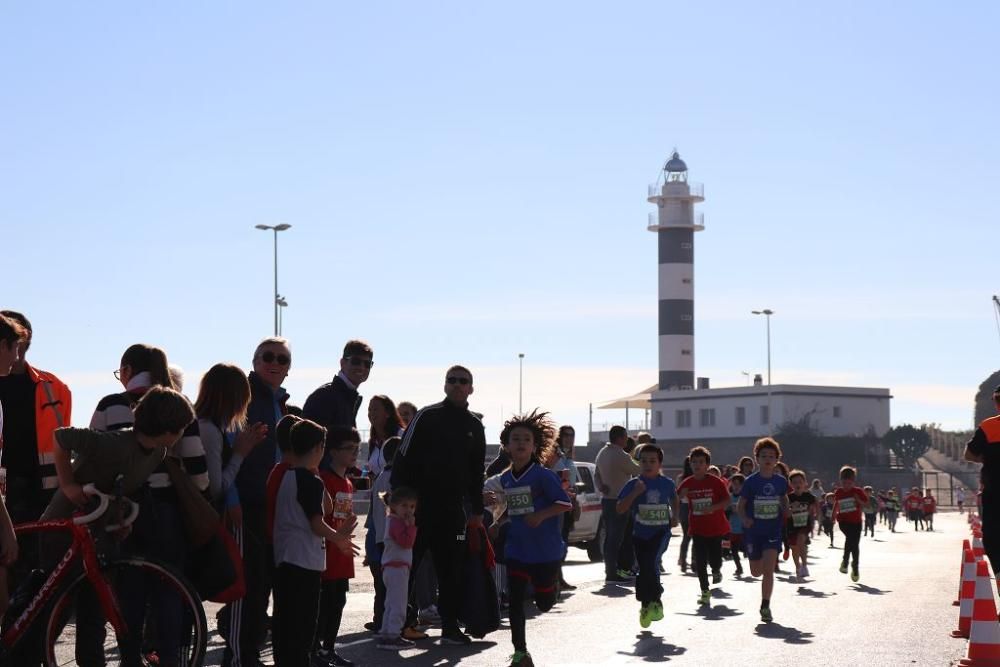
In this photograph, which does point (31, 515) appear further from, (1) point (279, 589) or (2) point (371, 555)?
(2) point (371, 555)

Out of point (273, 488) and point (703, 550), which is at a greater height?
point (273, 488)

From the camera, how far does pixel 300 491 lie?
8336 millimetres

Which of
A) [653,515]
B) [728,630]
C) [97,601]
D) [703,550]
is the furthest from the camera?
[703,550]

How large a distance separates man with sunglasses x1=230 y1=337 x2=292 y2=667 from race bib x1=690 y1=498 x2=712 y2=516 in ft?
21.7

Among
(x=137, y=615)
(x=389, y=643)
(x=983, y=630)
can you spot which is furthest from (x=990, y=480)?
(x=137, y=615)

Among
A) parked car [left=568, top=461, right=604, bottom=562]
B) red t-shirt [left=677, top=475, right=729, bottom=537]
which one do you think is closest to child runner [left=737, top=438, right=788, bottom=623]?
red t-shirt [left=677, top=475, right=729, bottom=537]

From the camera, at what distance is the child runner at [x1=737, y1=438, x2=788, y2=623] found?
15109 mm

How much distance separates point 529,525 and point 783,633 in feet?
11.1

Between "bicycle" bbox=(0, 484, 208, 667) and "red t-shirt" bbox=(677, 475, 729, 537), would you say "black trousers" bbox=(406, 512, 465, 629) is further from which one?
"red t-shirt" bbox=(677, 475, 729, 537)

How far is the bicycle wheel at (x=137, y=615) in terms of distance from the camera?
7.25 metres

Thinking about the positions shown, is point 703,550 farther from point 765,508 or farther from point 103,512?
point 103,512

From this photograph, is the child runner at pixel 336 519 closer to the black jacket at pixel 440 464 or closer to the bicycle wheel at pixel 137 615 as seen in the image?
the black jacket at pixel 440 464

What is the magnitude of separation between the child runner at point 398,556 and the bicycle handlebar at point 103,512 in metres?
4.16

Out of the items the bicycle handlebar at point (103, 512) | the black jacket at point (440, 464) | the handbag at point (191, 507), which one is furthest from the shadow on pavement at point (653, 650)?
the bicycle handlebar at point (103, 512)
